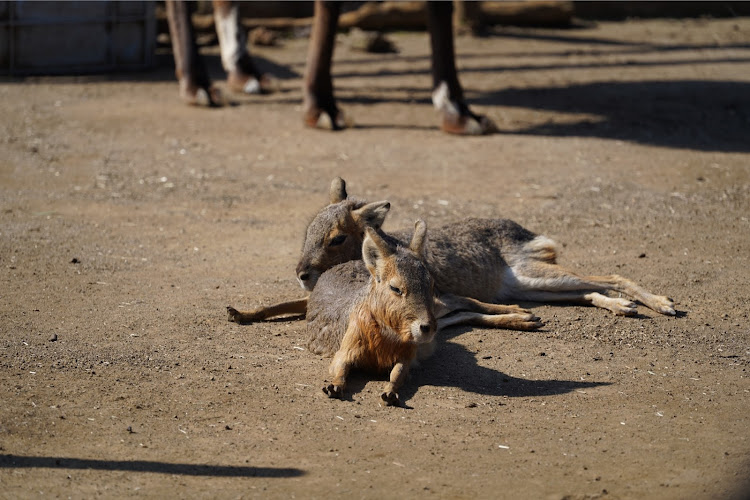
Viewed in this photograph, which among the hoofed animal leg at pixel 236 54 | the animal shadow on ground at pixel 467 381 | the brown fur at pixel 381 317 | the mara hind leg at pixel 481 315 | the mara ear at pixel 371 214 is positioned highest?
the hoofed animal leg at pixel 236 54

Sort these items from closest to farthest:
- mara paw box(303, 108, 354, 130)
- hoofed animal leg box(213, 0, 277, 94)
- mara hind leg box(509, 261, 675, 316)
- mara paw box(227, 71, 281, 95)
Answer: mara hind leg box(509, 261, 675, 316) < mara paw box(303, 108, 354, 130) < mara paw box(227, 71, 281, 95) < hoofed animal leg box(213, 0, 277, 94)

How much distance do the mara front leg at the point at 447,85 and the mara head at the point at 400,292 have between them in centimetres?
596

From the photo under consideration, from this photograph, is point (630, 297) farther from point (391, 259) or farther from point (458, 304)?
point (391, 259)

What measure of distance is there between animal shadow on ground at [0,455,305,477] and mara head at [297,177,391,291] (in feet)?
6.65

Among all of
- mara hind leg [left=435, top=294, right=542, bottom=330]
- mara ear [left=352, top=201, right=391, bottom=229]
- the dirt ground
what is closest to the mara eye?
mara ear [left=352, top=201, right=391, bottom=229]

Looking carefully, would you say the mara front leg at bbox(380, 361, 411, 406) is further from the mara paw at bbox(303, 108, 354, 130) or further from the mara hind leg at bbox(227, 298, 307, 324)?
the mara paw at bbox(303, 108, 354, 130)

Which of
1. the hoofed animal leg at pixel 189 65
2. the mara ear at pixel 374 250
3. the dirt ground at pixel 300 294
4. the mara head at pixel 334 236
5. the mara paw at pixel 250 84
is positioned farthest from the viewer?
the mara paw at pixel 250 84

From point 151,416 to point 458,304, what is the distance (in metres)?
2.30

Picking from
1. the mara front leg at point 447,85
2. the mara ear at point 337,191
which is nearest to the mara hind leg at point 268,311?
the mara ear at point 337,191

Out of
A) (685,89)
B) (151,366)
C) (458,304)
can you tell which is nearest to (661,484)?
(458,304)

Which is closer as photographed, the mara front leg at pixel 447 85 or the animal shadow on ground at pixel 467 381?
the animal shadow on ground at pixel 467 381

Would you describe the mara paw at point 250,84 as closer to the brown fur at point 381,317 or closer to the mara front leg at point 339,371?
the brown fur at point 381,317

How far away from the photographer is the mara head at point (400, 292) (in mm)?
4816

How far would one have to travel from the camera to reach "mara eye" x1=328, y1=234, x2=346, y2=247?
6047 millimetres
